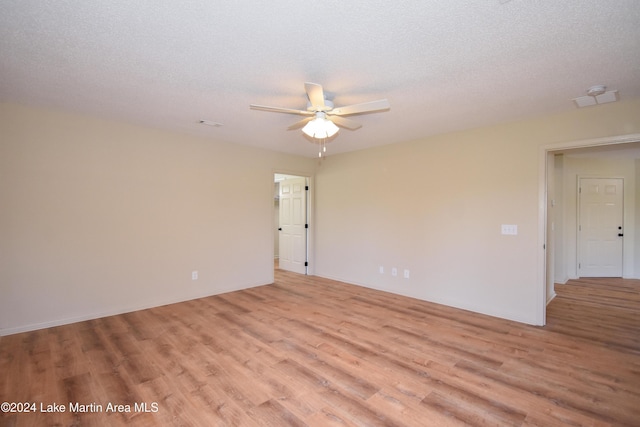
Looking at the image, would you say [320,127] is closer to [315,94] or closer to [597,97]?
[315,94]

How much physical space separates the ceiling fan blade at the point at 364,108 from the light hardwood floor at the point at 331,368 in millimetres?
2245

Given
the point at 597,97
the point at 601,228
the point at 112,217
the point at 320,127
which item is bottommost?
the point at 601,228

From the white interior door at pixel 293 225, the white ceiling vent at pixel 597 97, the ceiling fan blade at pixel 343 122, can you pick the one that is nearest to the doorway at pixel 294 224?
the white interior door at pixel 293 225

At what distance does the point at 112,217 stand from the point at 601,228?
8.72 meters

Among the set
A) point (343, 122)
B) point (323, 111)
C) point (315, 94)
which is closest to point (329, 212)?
point (343, 122)

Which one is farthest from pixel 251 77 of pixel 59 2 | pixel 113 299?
pixel 113 299

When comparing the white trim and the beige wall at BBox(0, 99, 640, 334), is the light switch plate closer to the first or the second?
the beige wall at BBox(0, 99, 640, 334)

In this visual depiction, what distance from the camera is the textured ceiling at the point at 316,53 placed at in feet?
5.59

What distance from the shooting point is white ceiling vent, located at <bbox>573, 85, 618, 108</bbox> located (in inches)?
105

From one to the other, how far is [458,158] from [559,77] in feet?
5.70

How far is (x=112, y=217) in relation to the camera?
3758 mm

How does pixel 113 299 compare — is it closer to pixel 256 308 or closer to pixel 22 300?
pixel 22 300

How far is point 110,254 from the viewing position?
3742mm

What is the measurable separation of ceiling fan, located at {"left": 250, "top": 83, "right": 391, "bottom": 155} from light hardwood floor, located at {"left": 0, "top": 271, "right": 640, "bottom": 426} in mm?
2178
